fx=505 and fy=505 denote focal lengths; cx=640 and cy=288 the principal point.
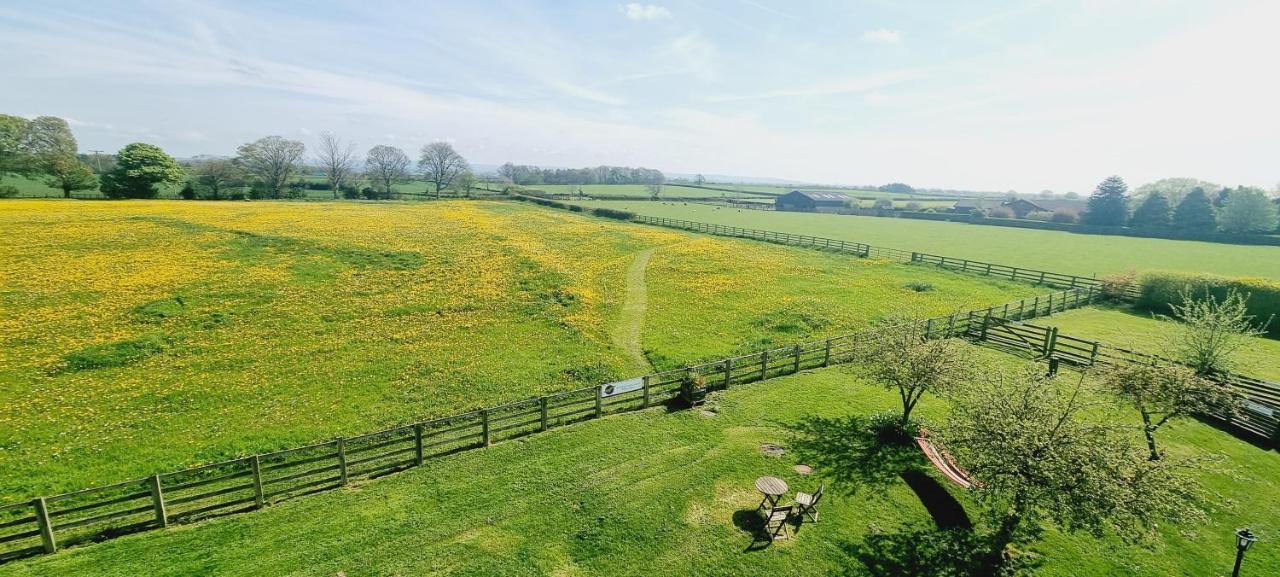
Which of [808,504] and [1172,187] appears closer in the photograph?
[808,504]

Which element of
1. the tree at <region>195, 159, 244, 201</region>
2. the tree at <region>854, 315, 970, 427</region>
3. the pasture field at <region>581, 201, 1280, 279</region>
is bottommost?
the tree at <region>854, 315, 970, 427</region>

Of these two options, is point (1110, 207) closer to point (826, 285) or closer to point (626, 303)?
point (826, 285)

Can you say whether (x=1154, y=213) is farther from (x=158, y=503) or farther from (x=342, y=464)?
(x=158, y=503)

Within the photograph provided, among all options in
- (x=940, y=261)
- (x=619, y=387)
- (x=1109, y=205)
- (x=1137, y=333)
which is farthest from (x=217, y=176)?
(x=1109, y=205)

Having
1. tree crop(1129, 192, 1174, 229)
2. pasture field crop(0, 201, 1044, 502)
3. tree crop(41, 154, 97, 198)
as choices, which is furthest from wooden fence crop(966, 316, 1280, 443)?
tree crop(41, 154, 97, 198)

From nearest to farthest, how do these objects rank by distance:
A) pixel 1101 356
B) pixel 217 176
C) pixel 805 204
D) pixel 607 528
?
1. pixel 607 528
2. pixel 1101 356
3. pixel 217 176
4. pixel 805 204

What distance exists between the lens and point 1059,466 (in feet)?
31.3

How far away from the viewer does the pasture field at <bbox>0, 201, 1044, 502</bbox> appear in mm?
15812

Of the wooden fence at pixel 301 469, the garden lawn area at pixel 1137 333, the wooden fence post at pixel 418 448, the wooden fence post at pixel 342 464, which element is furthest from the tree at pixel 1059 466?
the garden lawn area at pixel 1137 333

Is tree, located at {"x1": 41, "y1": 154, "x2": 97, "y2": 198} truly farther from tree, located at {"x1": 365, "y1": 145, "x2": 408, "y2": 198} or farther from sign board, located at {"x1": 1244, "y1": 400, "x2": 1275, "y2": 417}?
sign board, located at {"x1": 1244, "y1": 400, "x2": 1275, "y2": 417}

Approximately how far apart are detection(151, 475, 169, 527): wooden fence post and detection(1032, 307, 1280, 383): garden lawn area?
3304cm

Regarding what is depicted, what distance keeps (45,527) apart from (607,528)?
11580 millimetres

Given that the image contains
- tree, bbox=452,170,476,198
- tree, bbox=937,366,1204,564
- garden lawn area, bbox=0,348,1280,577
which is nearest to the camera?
tree, bbox=937,366,1204,564

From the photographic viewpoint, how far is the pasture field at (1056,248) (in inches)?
2000
